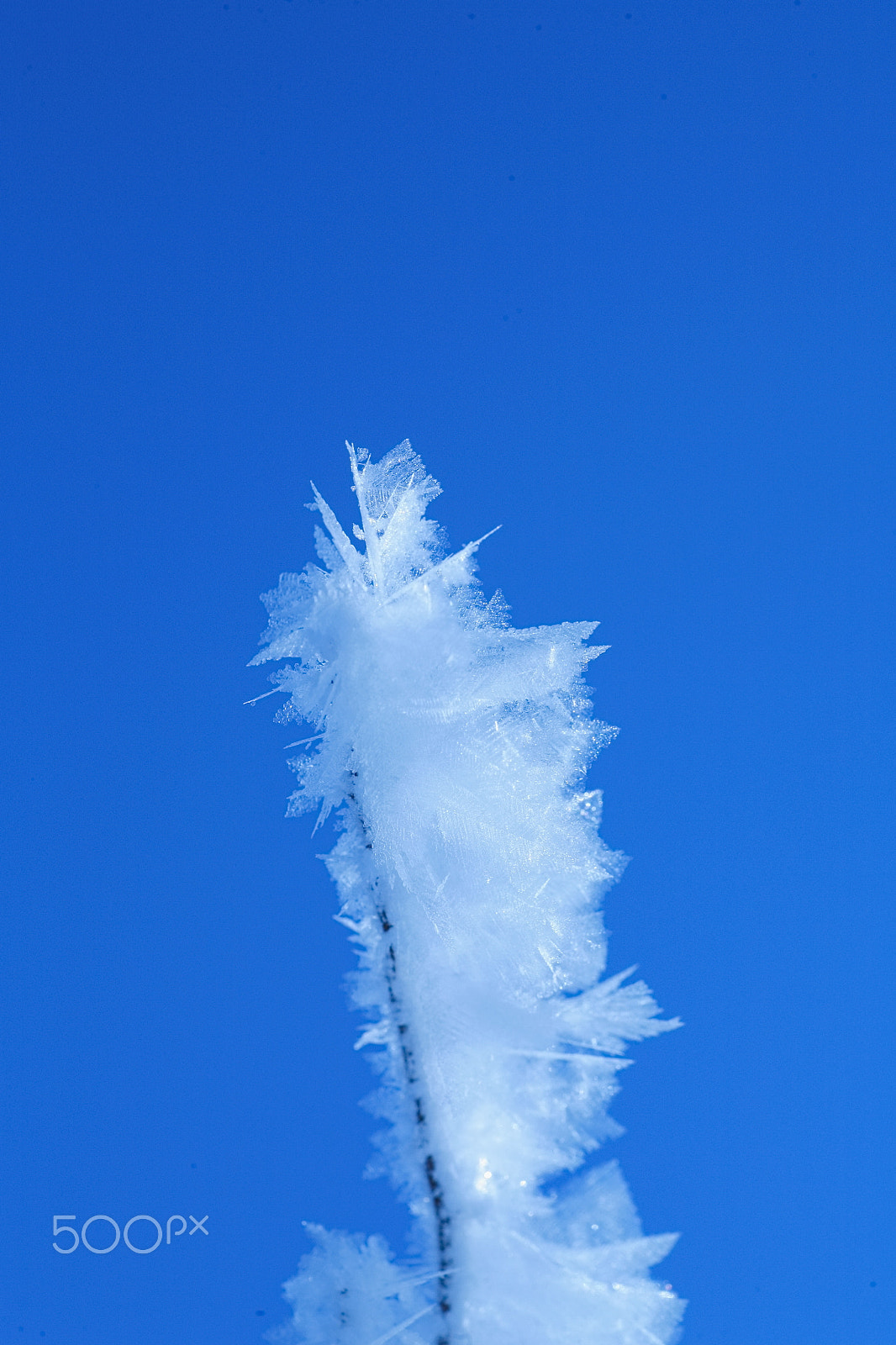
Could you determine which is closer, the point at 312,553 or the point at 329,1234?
the point at 329,1234

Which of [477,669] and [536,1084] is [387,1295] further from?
[477,669]

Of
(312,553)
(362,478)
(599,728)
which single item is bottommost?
(599,728)

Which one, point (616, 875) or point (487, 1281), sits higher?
point (616, 875)

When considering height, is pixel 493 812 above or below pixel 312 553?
below

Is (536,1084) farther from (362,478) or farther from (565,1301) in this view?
(362,478)

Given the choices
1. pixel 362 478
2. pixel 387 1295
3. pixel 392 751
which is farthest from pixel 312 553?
pixel 387 1295

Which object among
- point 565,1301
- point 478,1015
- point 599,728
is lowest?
point 565,1301

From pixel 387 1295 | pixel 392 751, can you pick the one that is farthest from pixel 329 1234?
pixel 392 751
